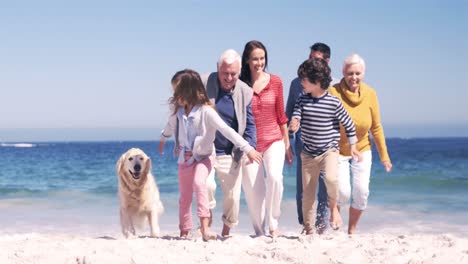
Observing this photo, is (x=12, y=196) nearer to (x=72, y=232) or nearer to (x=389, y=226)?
(x=72, y=232)

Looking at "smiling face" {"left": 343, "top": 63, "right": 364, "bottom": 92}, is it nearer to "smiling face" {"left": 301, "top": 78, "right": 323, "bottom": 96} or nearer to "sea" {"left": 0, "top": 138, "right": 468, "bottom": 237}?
"smiling face" {"left": 301, "top": 78, "right": 323, "bottom": 96}

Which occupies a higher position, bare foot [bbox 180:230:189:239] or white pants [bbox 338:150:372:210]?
white pants [bbox 338:150:372:210]

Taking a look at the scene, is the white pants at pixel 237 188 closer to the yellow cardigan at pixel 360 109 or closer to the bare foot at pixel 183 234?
the bare foot at pixel 183 234

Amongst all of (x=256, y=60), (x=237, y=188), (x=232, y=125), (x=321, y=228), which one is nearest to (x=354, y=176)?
(x=321, y=228)

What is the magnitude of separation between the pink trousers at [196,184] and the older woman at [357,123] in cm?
116

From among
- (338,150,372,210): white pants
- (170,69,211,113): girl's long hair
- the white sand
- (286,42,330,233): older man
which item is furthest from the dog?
(338,150,372,210): white pants

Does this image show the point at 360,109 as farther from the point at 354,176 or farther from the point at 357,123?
the point at 354,176

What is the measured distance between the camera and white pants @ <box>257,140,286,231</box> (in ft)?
18.5

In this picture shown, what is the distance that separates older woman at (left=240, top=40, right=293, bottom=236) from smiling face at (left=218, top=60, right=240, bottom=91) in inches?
12.4

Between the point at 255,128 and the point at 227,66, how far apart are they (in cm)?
63

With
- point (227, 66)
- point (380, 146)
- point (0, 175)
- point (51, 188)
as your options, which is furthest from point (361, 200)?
point (0, 175)

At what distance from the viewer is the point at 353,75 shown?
17.9 ft

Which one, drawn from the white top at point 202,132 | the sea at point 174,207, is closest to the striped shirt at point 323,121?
the white top at point 202,132

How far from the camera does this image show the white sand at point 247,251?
4863 mm
